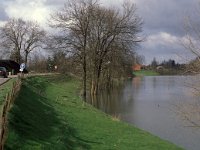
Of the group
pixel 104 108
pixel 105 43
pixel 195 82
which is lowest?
pixel 104 108

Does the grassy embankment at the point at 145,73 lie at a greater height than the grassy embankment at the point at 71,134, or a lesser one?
greater

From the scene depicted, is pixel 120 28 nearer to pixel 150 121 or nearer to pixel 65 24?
pixel 65 24

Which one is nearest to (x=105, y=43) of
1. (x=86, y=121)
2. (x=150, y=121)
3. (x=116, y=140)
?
(x=150, y=121)

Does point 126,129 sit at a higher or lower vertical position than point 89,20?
lower

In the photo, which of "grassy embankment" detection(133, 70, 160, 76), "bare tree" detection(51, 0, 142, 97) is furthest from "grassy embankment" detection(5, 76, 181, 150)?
"grassy embankment" detection(133, 70, 160, 76)

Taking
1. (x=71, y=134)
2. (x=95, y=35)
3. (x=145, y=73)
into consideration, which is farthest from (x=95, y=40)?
(x=145, y=73)

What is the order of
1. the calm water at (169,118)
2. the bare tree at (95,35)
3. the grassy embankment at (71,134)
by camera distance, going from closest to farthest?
the grassy embankment at (71,134) → the calm water at (169,118) → the bare tree at (95,35)

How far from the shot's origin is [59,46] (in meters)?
55.8

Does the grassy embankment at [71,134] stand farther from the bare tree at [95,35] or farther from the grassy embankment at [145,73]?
the grassy embankment at [145,73]

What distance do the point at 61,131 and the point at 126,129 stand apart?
5682 millimetres

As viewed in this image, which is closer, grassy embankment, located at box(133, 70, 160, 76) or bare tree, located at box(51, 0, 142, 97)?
bare tree, located at box(51, 0, 142, 97)

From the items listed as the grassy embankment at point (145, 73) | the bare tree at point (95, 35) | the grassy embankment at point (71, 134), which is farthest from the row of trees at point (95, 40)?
the grassy embankment at point (145, 73)

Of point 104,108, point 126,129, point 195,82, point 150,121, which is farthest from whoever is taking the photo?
point 104,108

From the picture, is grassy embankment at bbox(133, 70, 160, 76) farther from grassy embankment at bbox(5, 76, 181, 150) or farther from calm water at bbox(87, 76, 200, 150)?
grassy embankment at bbox(5, 76, 181, 150)
